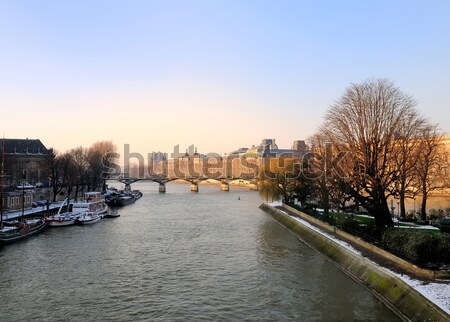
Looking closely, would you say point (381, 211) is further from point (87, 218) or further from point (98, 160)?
point (98, 160)

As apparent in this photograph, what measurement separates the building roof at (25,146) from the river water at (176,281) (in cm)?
6032

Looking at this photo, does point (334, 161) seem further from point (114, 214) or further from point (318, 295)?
point (114, 214)

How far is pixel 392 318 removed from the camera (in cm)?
2028

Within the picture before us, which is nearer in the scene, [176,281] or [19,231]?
[176,281]

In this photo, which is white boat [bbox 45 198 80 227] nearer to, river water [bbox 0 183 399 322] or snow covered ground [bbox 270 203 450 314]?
river water [bbox 0 183 399 322]

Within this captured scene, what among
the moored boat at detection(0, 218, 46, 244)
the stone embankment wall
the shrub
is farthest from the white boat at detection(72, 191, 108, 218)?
the shrub

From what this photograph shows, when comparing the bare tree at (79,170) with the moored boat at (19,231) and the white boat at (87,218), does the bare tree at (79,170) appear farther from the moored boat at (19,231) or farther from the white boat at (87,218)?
the moored boat at (19,231)

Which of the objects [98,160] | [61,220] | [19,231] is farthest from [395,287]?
[98,160]

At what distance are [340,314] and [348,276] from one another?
733 centimetres

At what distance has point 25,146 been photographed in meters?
99.9

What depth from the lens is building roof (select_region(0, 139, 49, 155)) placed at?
97.4 metres

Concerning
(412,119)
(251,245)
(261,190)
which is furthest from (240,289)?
(261,190)

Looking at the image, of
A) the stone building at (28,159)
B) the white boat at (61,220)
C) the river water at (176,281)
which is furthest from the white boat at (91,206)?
the stone building at (28,159)

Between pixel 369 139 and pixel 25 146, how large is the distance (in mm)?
88739
